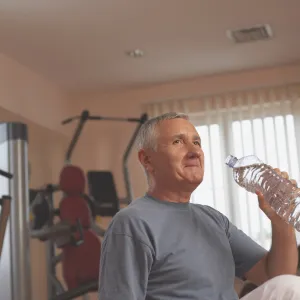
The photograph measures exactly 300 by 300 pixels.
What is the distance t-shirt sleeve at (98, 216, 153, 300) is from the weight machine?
6.81 feet

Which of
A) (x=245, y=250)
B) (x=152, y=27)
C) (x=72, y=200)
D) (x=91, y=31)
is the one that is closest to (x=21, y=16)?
(x=91, y=31)

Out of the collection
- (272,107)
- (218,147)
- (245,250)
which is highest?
(272,107)

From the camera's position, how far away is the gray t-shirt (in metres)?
1.25

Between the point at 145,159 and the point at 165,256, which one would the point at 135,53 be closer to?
the point at 145,159

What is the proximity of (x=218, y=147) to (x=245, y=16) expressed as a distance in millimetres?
1304

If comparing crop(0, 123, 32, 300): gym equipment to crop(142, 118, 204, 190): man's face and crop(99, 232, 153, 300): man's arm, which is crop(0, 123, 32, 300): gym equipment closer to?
crop(142, 118, 204, 190): man's face

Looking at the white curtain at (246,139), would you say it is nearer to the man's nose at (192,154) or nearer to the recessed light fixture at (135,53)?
the recessed light fixture at (135,53)

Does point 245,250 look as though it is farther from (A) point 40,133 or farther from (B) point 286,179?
(A) point 40,133

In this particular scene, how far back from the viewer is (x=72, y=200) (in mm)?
3621

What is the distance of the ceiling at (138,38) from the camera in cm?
314

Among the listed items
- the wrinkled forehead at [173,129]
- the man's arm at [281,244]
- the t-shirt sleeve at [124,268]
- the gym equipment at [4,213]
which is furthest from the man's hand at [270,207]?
the gym equipment at [4,213]

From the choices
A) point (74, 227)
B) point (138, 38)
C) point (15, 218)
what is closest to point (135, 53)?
point (138, 38)

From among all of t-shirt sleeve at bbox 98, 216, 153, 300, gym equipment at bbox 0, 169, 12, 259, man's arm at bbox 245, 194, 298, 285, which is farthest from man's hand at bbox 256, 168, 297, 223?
gym equipment at bbox 0, 169, 12, 259

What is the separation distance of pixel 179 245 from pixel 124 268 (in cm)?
17
